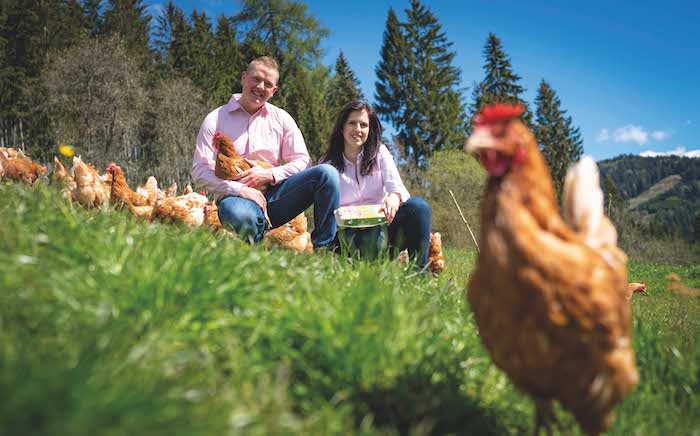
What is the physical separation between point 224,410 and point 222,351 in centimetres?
44

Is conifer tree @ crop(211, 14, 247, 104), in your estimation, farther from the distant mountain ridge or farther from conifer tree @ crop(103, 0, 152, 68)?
the distant mountain ridge

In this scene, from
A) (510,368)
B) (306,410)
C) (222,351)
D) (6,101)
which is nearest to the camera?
(510,368)

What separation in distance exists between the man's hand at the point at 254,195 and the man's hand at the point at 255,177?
4.3 inches

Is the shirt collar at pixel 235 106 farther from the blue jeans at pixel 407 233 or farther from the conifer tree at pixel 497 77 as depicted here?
the conifer tree at pixel 497 77

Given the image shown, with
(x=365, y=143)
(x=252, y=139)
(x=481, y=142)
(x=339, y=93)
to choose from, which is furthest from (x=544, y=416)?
(x=339, y=93)

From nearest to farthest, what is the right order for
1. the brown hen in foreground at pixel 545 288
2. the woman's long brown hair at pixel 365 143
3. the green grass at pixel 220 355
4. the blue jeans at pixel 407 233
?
the green grass at pixel 220 355 < the brown hen in foreground at pixel 545 288 < the blue jeans at pixel 407 233 < the woman's long brown hair at pixel 365 143

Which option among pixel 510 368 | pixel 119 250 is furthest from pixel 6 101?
pixel 510 368

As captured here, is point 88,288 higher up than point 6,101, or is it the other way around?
point 6,101

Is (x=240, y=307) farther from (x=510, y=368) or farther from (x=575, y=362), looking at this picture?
(x=575, y=362)

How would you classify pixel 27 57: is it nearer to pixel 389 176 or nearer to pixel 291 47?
pixel 291 47

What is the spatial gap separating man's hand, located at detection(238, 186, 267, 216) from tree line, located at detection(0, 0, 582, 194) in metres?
18.3

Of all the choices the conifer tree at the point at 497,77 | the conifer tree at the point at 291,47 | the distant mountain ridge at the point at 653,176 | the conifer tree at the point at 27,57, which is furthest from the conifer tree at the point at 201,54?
the distant mountain ridge at the point at 653,176

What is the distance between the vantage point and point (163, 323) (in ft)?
5.49

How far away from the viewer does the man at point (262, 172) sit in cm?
399
